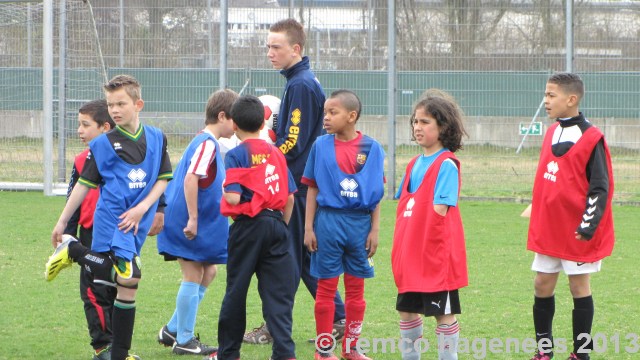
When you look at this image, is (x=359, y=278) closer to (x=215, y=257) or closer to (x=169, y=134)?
(x=215, y=257)

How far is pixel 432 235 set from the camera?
5238 mm

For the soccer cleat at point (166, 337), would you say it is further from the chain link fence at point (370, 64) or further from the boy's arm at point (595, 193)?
the chain link fence at point (370, 64)

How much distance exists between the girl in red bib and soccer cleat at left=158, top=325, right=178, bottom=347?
5.42 ft

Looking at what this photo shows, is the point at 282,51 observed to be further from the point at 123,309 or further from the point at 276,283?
the point at 123,309

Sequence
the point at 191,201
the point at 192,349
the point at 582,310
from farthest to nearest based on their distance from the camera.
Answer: the point at 192,349
the point at 191,201
the point at 582,310

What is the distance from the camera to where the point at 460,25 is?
583 inches

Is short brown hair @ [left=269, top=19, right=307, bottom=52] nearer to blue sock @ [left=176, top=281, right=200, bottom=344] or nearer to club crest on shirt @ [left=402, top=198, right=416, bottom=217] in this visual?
club crest on shirt @ [left=402, top=198, right=416, bottom=217]

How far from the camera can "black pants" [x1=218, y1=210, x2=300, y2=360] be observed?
5.51 metres

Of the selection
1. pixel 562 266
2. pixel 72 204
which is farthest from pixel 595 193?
pixel 72 204

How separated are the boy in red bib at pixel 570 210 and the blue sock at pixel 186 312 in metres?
2.12

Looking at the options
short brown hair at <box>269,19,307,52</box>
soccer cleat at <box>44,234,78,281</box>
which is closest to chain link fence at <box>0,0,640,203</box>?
short brown hair at <box>269,19,307,52</box>

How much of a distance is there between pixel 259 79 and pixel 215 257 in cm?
932

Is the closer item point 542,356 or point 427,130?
point 427,130

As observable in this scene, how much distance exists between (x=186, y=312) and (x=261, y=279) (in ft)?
2.52
